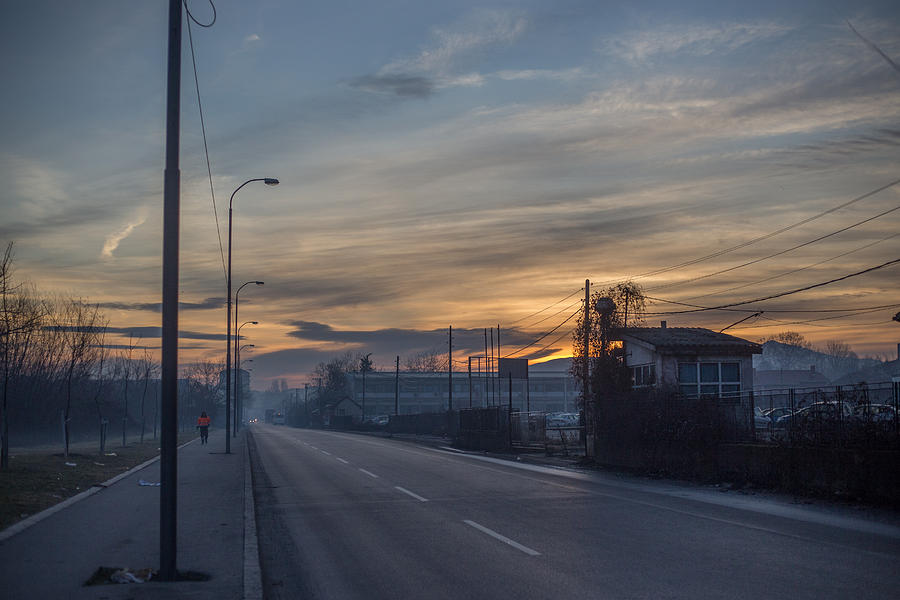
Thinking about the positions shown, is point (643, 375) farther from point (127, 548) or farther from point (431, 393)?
point (431, 393)

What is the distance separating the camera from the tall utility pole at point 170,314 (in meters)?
8.23

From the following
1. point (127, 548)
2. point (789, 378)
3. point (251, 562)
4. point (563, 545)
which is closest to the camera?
point (251, 562)

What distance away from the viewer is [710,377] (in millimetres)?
34812

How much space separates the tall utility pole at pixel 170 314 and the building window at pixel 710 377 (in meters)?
28.9

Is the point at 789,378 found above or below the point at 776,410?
below

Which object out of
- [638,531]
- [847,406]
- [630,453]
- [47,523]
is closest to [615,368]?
[630,453]

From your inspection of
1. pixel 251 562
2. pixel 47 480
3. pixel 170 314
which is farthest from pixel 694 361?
pixel 170 314

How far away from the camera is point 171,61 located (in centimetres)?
885

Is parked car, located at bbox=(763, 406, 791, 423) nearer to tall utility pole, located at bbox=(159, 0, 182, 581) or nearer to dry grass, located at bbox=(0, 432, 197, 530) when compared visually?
tall utility pole, located at bbox=(159, 0, 182, 581)

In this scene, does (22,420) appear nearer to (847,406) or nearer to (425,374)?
(847,406)

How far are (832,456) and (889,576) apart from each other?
338 inches

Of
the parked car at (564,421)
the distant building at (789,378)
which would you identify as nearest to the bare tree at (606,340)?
the parked car at (564,421)

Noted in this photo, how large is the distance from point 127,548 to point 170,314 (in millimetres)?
3644

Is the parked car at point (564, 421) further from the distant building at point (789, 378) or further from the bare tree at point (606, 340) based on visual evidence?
the distant building at point (789, 378)
